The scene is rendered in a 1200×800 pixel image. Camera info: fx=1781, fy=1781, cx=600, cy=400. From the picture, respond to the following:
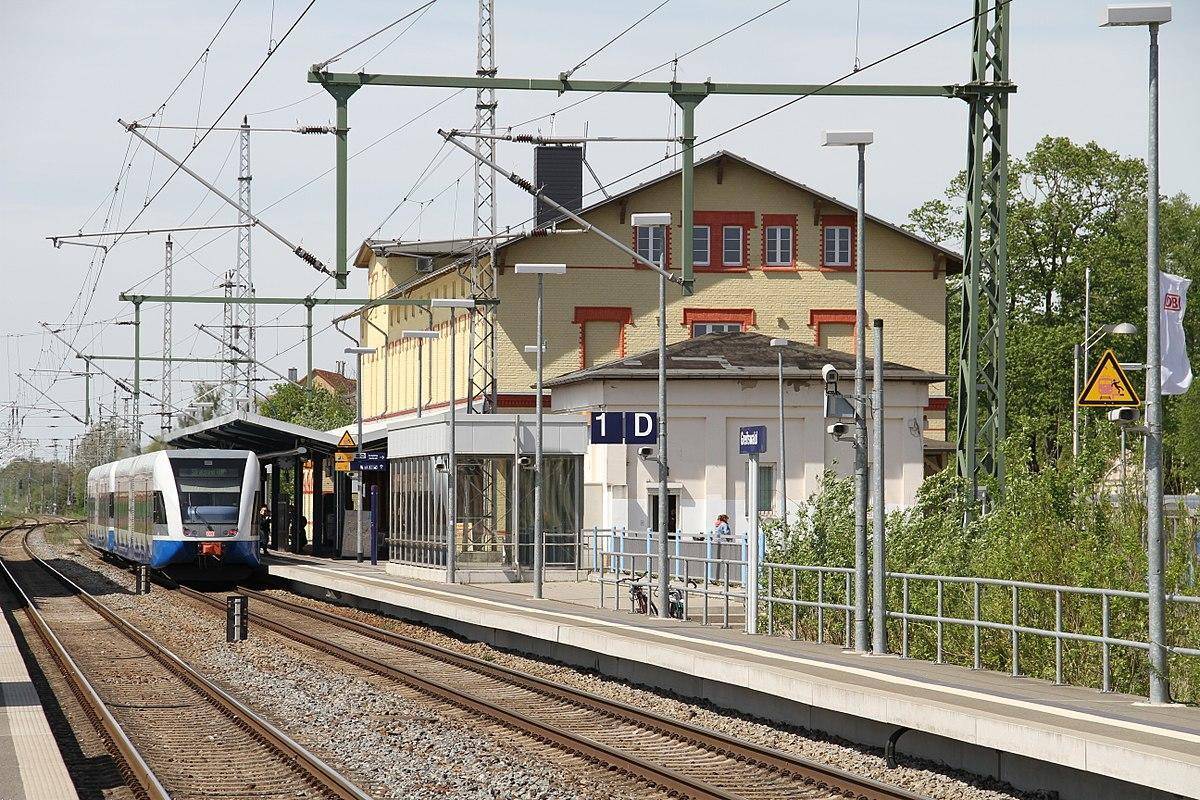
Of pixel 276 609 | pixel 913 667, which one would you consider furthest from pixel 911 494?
pixel 913 667

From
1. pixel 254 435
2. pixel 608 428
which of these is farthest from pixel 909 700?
pixel 254 435

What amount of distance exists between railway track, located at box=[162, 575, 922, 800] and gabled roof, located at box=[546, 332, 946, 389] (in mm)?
17294

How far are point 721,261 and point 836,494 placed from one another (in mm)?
32596

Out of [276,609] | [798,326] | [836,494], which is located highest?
[798,326]

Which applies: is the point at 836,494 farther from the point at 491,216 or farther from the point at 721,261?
the point at 721,261

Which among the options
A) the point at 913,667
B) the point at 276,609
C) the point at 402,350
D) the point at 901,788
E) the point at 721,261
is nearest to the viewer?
the point at 901,788

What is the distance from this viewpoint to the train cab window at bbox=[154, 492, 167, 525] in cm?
4056

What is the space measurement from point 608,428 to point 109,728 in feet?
48.7

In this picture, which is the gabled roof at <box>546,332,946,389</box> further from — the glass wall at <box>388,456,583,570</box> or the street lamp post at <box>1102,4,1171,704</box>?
the street lamp post at <box>1102,4,1171,704</box>

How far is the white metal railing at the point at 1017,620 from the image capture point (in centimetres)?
1488

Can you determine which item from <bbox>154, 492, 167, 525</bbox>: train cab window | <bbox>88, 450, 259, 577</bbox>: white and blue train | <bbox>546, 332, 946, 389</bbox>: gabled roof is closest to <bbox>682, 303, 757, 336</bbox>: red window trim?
<bbox>546, 332, 946, 389</bbox>: gabled roof

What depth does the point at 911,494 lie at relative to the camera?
1714 inches

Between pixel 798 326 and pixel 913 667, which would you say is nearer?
pixel 913 667

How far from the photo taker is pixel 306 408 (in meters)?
91.0
